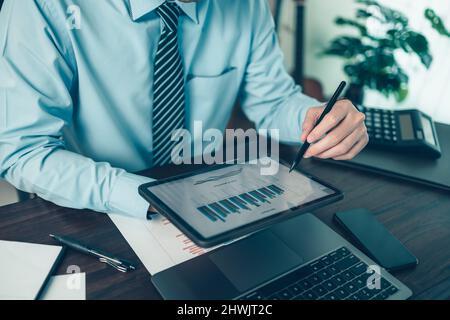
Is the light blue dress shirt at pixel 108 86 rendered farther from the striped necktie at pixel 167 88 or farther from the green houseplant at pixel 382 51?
the green houseplant at pixel 382 51

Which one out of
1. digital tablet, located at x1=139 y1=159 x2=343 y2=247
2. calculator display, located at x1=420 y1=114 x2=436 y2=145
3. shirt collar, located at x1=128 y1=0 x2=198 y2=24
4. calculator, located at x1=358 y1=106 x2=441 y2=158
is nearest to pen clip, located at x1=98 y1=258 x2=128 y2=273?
digital tablet, located at x1=139 y1=159 x2=343 y2=247

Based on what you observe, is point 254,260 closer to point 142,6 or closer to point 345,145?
point 345,145

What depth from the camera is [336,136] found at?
29.6 inches

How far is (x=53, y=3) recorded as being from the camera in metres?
0.77

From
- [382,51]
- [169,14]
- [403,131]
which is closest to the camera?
[169,14]

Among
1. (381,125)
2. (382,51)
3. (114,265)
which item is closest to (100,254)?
(114,265)

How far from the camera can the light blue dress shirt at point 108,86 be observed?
73 cm

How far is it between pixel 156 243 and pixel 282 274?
0.70 feet

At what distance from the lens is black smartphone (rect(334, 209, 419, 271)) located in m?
0.62

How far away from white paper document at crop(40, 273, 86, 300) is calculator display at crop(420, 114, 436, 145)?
857 millimetres

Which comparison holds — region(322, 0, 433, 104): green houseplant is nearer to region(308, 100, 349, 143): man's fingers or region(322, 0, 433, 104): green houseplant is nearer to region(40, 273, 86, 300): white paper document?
region(308, 100, 349, 143): man's fingers

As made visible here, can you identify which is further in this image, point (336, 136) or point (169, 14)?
point (169, 14)
